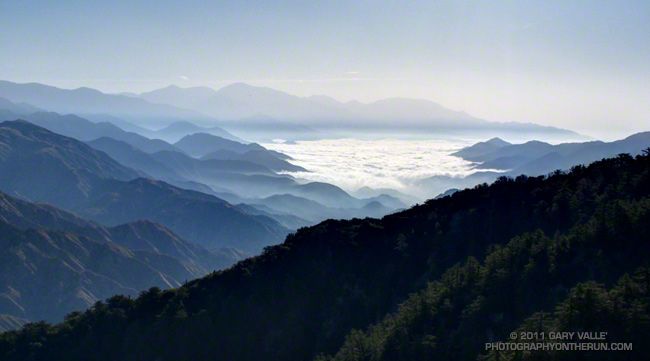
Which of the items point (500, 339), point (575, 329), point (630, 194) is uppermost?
point (630, 194)

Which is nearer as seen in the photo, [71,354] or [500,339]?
[500,339]

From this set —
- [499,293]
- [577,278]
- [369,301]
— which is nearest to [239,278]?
[369,301]

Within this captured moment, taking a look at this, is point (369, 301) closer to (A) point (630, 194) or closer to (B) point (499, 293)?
(B) point (499, 293)

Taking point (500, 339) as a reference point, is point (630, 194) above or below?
above

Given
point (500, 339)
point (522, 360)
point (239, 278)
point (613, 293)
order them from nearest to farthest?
point (522, 360)
point (613, 293)
point (500, 339)
point (239, 278)

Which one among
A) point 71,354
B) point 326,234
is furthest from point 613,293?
point 71,354

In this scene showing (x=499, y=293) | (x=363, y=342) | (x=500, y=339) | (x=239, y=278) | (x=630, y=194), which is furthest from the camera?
(x=239, y=278)
